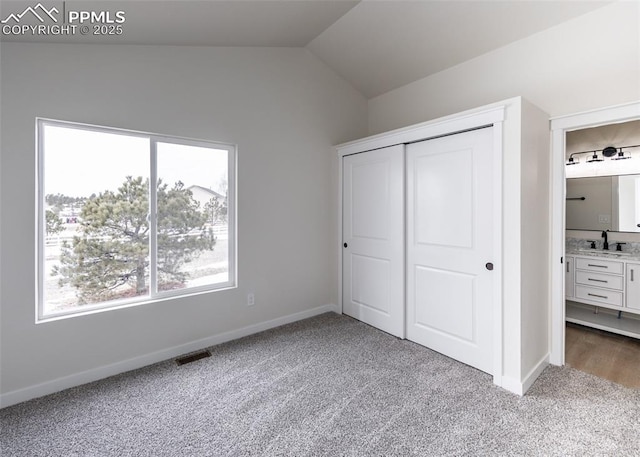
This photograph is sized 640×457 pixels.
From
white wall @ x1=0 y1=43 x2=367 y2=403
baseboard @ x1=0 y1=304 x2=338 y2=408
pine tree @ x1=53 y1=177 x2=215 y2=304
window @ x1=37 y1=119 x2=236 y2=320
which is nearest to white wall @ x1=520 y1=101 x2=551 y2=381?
white wall @ x1=0 y1=43 x2=367 y2=403

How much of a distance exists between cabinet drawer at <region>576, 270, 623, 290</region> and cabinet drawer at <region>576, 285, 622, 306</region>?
0.05 meters

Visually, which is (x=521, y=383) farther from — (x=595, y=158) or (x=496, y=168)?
(x=595, y=158)

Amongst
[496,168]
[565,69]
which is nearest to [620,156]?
[565,69]

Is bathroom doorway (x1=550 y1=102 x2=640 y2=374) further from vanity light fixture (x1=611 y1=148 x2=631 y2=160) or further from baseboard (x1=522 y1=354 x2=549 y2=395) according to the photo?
vanity light fixture (x1=611 y1=148 x2=631 y2=160)

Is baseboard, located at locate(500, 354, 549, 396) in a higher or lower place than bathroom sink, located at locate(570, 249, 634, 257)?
lower

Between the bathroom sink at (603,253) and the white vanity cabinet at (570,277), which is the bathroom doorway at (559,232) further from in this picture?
the bathroom sink at (603,253)

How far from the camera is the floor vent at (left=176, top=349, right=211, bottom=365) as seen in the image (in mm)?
2600

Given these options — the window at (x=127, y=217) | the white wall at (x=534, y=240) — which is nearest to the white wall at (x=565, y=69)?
the white wall at (x=534, y=240)

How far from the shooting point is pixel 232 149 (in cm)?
304

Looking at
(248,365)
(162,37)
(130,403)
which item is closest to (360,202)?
(248,365)

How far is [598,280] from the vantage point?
3.38m

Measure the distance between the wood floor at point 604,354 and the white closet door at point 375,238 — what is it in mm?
1518

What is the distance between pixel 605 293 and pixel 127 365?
15.6ft

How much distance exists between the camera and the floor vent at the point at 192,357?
260 cm
